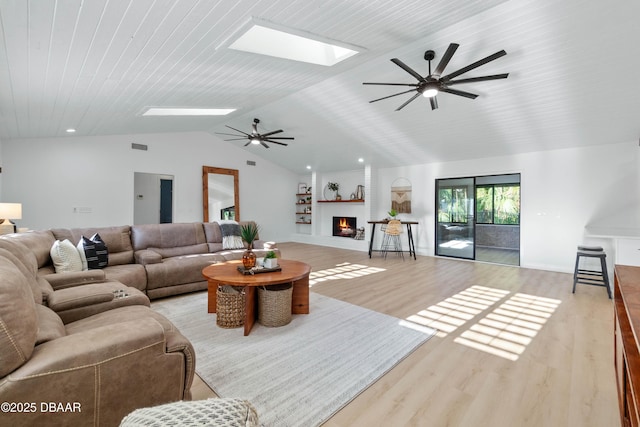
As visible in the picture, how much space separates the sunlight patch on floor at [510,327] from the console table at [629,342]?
95 centimetres

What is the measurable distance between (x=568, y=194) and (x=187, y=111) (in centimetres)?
695

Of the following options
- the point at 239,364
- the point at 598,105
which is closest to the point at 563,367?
the point at 239,364

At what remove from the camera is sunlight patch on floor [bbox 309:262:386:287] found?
4801mm

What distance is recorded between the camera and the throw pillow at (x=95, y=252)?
3.35 m

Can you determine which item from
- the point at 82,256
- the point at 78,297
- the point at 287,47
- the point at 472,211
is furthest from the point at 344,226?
the point at 78,297

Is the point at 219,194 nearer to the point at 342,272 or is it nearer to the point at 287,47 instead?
the point at 342,272

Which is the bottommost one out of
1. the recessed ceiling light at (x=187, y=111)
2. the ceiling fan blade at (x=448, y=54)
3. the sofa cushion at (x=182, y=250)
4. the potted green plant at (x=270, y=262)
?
the sofa cushion at (x=182, y=250)

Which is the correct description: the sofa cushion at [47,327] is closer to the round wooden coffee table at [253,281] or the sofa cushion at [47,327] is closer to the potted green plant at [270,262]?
the round wooden coffee table at [253,281]

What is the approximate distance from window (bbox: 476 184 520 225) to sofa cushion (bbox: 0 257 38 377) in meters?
7.17

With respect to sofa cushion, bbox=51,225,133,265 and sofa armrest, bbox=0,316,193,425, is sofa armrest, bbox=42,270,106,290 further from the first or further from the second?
sofa armrest, bbox=0,316,193,425

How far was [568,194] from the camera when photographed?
5.14 metres

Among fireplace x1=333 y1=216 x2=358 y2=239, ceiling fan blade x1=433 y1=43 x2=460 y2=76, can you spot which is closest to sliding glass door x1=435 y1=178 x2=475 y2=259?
fireplace x1=333 y1=216 x2=358 y2=239

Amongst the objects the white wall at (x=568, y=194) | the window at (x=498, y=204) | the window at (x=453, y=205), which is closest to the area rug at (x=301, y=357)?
the white wall at (x=568, y=194)

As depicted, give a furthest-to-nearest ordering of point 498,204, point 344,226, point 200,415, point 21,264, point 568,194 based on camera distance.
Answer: point 344,226 < point 498,204 < point 568,194 < point 21,264 < point 200,415
